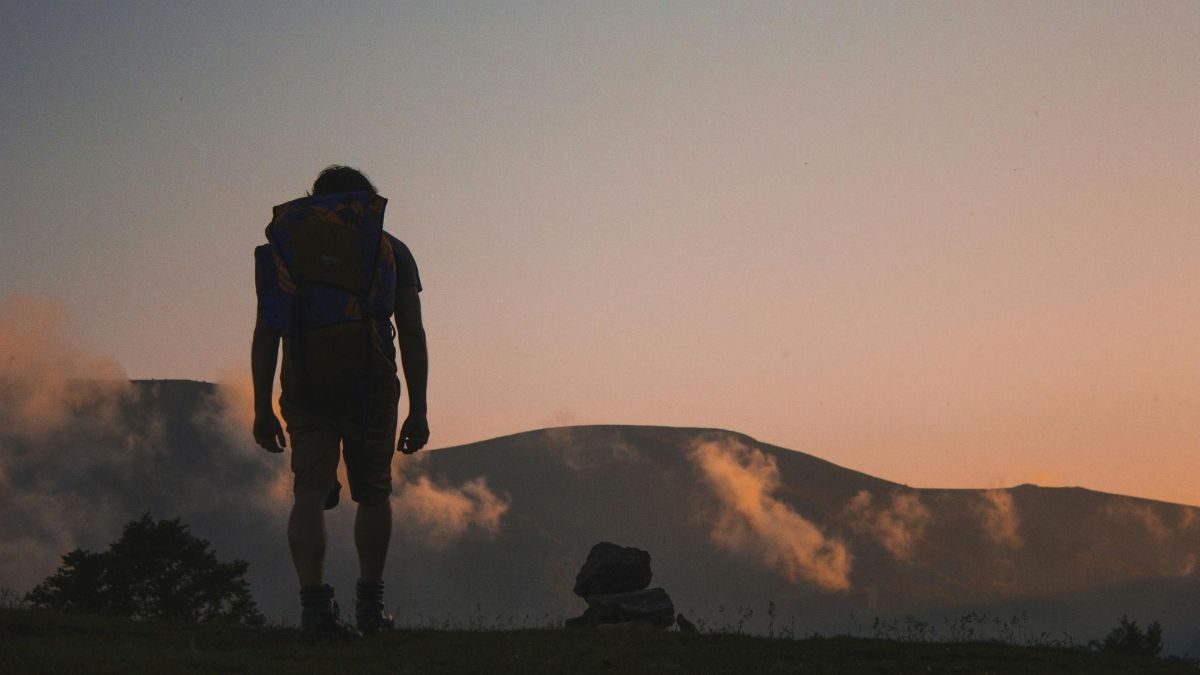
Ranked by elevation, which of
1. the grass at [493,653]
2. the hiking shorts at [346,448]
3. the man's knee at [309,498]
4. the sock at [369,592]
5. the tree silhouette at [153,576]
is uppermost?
the tree silhouette at [153,576]

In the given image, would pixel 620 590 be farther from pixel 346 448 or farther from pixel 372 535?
pixel 346 448

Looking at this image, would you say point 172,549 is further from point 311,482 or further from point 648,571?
point 311,482

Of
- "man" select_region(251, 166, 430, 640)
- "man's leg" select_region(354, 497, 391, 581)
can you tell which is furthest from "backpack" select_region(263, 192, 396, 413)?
"man's leg" select_region(354, 497, 391, 581)

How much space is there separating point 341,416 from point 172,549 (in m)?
45.4

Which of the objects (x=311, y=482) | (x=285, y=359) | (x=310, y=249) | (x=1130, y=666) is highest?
(x=310, y=249)

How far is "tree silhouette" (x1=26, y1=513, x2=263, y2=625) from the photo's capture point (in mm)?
48156

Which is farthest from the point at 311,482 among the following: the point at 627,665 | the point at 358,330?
the point at 627,665

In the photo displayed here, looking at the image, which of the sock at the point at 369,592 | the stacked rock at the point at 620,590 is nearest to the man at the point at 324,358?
the sock at the point at 369,592

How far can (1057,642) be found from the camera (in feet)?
37.2

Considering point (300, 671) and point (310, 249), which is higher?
point (310, 249)

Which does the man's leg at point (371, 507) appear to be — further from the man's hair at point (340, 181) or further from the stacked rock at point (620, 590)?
the stacked rock at point (620, 590)

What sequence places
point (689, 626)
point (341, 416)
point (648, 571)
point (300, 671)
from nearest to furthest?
1. point (300, 671)
2. point (341, 416)
3. point (689, 626)
4. point (648, 571)

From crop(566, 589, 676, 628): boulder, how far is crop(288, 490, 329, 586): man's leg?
32.1 ft

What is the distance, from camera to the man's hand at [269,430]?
28.1 ft
